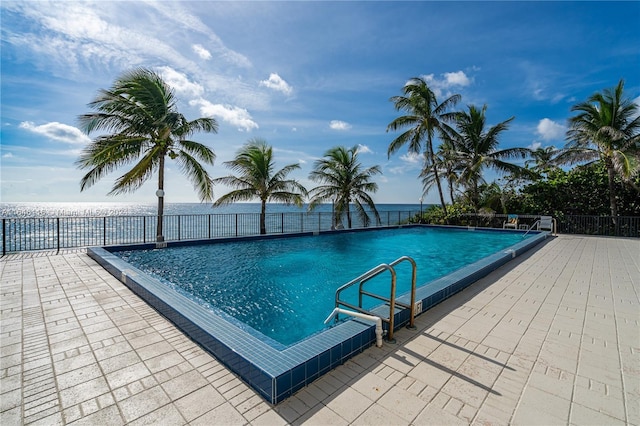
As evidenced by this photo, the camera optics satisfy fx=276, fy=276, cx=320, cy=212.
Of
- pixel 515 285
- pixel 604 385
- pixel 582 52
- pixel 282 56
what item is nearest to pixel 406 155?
pixel 582 52

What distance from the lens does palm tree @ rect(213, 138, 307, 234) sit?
10742 millimetres

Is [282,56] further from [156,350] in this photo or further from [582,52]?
[582,52]

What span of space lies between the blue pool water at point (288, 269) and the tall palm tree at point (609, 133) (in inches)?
180

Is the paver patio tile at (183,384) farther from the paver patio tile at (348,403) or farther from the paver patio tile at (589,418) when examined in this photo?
the paver patio tile at (589,418)

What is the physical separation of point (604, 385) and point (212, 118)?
973cm

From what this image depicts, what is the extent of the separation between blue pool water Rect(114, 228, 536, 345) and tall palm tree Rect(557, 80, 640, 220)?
4567mm

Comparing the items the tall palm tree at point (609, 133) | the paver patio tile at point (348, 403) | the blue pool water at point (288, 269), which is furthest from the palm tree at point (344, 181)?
the paver patio tile at point (348, 403)

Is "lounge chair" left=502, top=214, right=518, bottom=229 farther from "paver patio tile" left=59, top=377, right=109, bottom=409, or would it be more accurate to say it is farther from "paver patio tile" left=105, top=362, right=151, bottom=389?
"paver patio tile" left=59, top=377, right=109, bottom=409

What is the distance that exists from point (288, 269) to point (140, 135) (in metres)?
6.10

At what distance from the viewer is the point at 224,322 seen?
104 inches

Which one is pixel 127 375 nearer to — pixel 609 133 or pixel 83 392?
pixel 83 392

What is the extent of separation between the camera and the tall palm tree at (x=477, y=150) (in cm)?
1305

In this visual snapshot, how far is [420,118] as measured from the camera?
13898 mm

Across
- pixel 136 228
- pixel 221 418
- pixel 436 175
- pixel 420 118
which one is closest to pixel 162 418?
pixel 221 418
